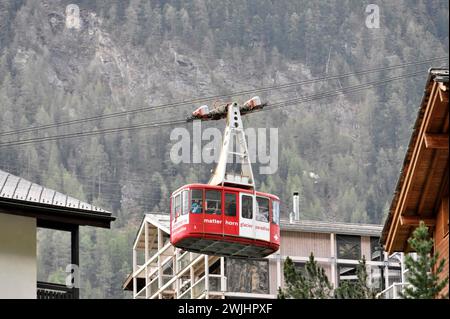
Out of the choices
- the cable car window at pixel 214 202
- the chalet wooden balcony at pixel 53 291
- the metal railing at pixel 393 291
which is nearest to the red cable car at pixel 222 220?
the cable car window at pixel 214 202

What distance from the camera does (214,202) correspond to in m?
48.8

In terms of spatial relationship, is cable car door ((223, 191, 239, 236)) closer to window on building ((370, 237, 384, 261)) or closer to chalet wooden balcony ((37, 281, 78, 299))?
chalet wooden balcony ((37, 281, 78, 299))

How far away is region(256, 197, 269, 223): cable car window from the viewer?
163 ft

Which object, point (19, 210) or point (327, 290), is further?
point (19, 210)

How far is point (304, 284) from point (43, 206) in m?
11.7

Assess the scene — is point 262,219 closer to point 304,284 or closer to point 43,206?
point 43,206

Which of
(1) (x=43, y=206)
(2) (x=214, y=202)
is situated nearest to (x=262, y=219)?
(2) (x=214, y=202)

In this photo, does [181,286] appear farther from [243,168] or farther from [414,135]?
[414,135]

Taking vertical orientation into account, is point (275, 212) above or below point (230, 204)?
above

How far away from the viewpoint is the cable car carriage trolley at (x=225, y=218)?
1906 inches

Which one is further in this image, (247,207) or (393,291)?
(247,207)

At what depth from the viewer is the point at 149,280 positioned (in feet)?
217

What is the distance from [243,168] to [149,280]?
14056mm
